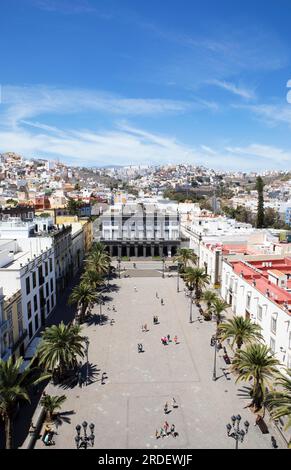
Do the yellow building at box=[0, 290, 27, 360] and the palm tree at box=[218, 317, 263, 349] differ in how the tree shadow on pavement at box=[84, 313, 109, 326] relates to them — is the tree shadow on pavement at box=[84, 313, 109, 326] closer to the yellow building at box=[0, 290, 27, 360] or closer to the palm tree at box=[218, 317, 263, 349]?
the yellow building at box=[0, 290, 27, 360]

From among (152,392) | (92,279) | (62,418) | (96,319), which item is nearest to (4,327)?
(62,418)

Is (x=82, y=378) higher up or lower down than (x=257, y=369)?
lower down

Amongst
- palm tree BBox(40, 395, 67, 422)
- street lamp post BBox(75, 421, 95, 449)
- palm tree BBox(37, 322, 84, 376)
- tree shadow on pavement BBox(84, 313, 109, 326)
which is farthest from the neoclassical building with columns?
street lamp post BBox(75, 421, 95, 449)

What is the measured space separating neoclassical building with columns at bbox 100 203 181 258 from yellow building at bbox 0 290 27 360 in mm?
49669

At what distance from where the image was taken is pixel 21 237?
155 feet

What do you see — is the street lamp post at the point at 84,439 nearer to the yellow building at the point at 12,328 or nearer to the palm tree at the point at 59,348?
the palm tree at the point at 59,348

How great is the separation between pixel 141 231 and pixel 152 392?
185 ft

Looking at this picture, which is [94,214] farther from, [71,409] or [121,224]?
[71,409]

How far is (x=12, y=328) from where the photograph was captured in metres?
31.4

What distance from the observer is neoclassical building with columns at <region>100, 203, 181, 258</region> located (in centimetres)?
8300

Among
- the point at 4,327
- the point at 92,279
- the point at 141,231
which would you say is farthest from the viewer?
the point at 141,231

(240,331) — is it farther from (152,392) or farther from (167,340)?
(167,340)
